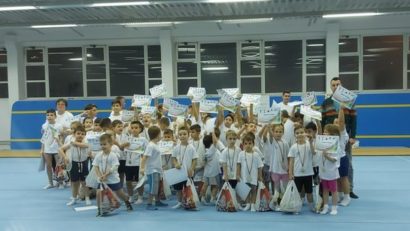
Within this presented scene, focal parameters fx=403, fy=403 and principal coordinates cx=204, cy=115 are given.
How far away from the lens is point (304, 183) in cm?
557

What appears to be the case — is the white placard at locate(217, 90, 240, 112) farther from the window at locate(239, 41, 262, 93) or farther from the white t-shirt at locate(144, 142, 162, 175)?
the window at locate(239, 41, 262, 93)

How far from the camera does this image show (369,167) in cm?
909

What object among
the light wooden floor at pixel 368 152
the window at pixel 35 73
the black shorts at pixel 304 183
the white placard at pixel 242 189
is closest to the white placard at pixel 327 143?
the black shorts at pixel 304 183

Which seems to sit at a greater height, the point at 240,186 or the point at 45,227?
the point at 240,186

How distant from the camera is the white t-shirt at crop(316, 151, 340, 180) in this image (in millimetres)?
5477

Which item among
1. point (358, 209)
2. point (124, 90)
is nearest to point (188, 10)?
point (124, 90)

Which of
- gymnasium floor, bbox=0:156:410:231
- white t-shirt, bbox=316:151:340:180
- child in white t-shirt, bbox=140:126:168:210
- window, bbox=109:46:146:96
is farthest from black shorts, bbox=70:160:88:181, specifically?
window, bbox=109:46:146:96

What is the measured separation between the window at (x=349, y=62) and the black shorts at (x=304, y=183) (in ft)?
28.6

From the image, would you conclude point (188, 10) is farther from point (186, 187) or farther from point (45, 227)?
point (45, 227)

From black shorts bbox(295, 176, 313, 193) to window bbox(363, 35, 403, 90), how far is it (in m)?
8.94

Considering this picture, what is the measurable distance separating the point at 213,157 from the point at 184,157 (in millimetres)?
430

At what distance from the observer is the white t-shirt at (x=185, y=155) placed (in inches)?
231

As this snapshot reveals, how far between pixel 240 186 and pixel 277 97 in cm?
786

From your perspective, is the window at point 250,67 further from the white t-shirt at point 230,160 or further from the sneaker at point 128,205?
the sneaker at point 128,205
